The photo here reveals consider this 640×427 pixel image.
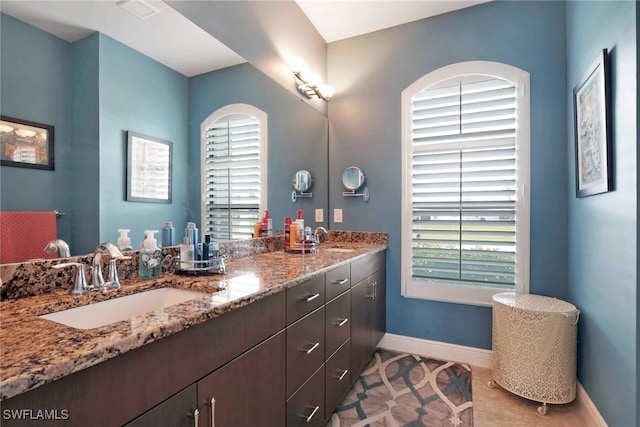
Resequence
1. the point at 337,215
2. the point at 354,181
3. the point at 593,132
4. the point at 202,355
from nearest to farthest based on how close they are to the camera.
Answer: the point at 202,355 → the point at 593,132 → the point at 354,181 → the point at 337,215

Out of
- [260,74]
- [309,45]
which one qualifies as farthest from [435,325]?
[309,45]

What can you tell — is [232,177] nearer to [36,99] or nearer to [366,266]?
[36,99]

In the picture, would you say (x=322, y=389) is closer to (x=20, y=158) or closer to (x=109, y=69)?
(x=20, y=158)

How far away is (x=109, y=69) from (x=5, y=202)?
553 mm

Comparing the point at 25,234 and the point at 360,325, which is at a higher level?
the point at 25,234

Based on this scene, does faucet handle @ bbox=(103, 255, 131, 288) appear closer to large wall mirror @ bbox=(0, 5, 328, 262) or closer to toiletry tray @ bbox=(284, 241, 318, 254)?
large wall mirror @ bbox=(0, 5, 328, 262)

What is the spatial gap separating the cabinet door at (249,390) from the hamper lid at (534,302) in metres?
1.51

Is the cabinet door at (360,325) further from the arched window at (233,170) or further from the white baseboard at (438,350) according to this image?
the arched window at (233,170)

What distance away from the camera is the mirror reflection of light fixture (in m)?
2.47

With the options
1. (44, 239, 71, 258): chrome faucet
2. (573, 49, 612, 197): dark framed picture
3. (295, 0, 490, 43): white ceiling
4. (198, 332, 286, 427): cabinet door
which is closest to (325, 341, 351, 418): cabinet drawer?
(198, 332, 286, 427): cabinet door

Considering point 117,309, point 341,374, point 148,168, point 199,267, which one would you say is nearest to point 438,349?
point 341,374

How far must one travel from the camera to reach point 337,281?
1.68 m

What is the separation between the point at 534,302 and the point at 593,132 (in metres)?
1.04

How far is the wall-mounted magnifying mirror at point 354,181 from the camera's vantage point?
269 cm
